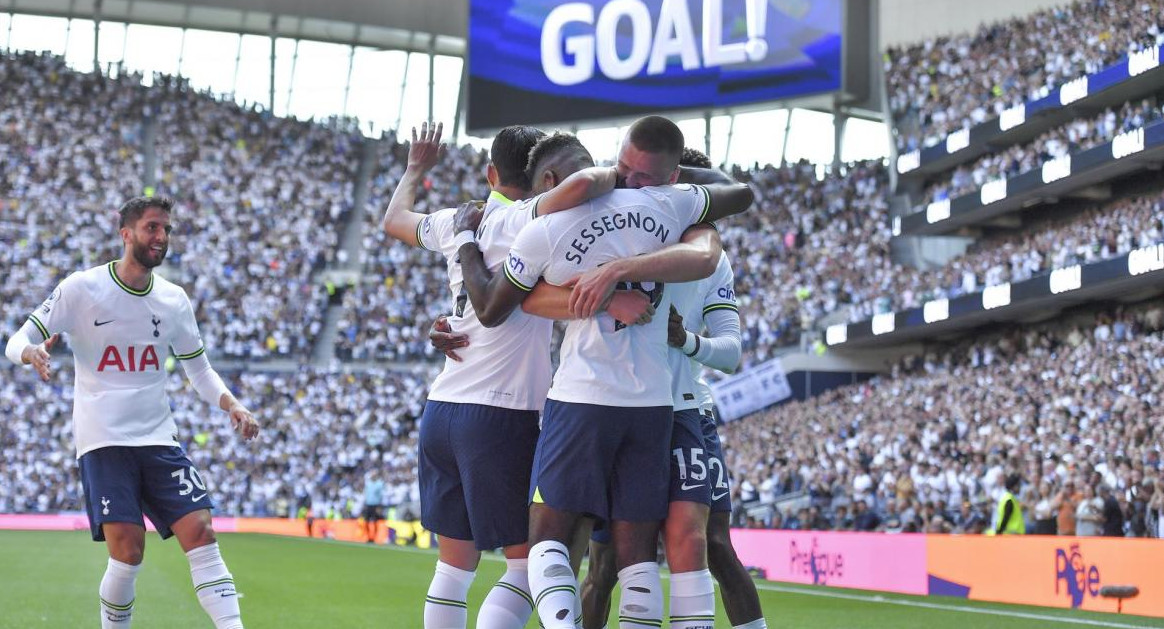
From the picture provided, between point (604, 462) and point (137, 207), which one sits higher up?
point (137, 207)

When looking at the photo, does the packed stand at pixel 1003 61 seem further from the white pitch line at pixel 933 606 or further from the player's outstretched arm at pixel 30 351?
the player's outstretched arm at pixel 30 351

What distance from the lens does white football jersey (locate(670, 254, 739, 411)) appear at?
6.10 metres

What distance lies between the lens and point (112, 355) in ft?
24.9

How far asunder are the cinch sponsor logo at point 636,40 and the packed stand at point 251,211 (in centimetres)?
999

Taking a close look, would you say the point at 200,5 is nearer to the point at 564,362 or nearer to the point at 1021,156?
the point at 1021,156

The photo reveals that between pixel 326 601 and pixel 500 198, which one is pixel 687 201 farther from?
pixel 326 601

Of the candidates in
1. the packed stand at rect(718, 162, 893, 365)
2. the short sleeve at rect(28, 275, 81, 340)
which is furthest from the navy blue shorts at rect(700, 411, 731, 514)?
the packed stand at rect(718, 162, 893, 365)

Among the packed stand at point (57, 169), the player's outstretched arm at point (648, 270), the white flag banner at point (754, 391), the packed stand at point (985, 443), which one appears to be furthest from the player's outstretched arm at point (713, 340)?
the packed stand at point (57, 169)

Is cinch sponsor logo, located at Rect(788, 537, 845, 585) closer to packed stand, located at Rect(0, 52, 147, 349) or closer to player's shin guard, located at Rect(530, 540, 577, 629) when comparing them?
player's shin guard, located at Rect(530, 540, 577, 629)

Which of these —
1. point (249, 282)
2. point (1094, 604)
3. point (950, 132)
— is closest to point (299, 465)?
point (249, 282)

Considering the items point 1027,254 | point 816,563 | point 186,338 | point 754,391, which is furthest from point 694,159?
point 754,391

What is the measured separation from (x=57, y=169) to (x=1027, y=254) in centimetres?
2913

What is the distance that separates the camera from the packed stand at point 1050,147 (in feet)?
105

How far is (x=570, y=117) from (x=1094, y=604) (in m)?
30.0
